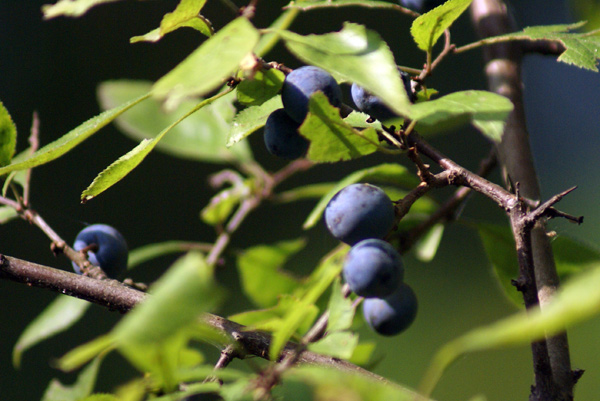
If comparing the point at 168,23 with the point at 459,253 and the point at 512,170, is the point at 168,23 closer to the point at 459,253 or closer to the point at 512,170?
the point at 512,170

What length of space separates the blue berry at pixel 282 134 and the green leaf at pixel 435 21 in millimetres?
148

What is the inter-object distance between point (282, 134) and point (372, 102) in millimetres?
88

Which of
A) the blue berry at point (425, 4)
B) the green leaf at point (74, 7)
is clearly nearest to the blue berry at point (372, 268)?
the green leaf at point (74, 7)

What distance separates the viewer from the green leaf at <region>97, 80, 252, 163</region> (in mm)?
981

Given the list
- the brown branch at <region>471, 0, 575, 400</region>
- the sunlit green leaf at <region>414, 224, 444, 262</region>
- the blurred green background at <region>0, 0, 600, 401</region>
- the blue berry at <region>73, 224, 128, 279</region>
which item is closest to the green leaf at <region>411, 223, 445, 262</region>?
the sunlit green leaf at <region>414, 224, 444, 262</region>

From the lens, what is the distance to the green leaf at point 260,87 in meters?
0.54

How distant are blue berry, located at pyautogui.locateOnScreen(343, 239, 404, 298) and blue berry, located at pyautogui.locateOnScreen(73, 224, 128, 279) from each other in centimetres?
31

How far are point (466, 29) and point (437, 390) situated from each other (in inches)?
75.3

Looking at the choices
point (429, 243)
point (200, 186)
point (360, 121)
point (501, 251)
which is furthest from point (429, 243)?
point (200, 186)

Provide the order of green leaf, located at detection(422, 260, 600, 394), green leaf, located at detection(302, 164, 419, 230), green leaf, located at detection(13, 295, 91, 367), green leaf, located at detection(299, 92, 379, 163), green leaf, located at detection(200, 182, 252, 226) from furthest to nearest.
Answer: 1. green leaf, located at detection(200, 182, 252, 226)
2. green leaf, located at detection(13, 295, 91, 367)
3. green leaf, located at detection(302, 164, 419, 230)
4. green leaf, located at detection(299, 92, 379, 163)
5. green leaf, located at detection(422, 260, 600, 394)

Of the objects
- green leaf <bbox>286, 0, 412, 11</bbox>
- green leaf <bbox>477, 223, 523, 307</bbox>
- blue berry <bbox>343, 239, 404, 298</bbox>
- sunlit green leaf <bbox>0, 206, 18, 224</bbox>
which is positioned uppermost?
green leaf <bbox>286, 0, 412, 11</bbox>

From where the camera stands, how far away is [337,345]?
0.45 metres

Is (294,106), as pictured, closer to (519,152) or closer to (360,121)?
(360,121)

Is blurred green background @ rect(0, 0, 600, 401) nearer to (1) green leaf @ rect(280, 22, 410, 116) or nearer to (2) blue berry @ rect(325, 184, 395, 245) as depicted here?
(2) blue berry @ rect(325, 184, 395, 245)
